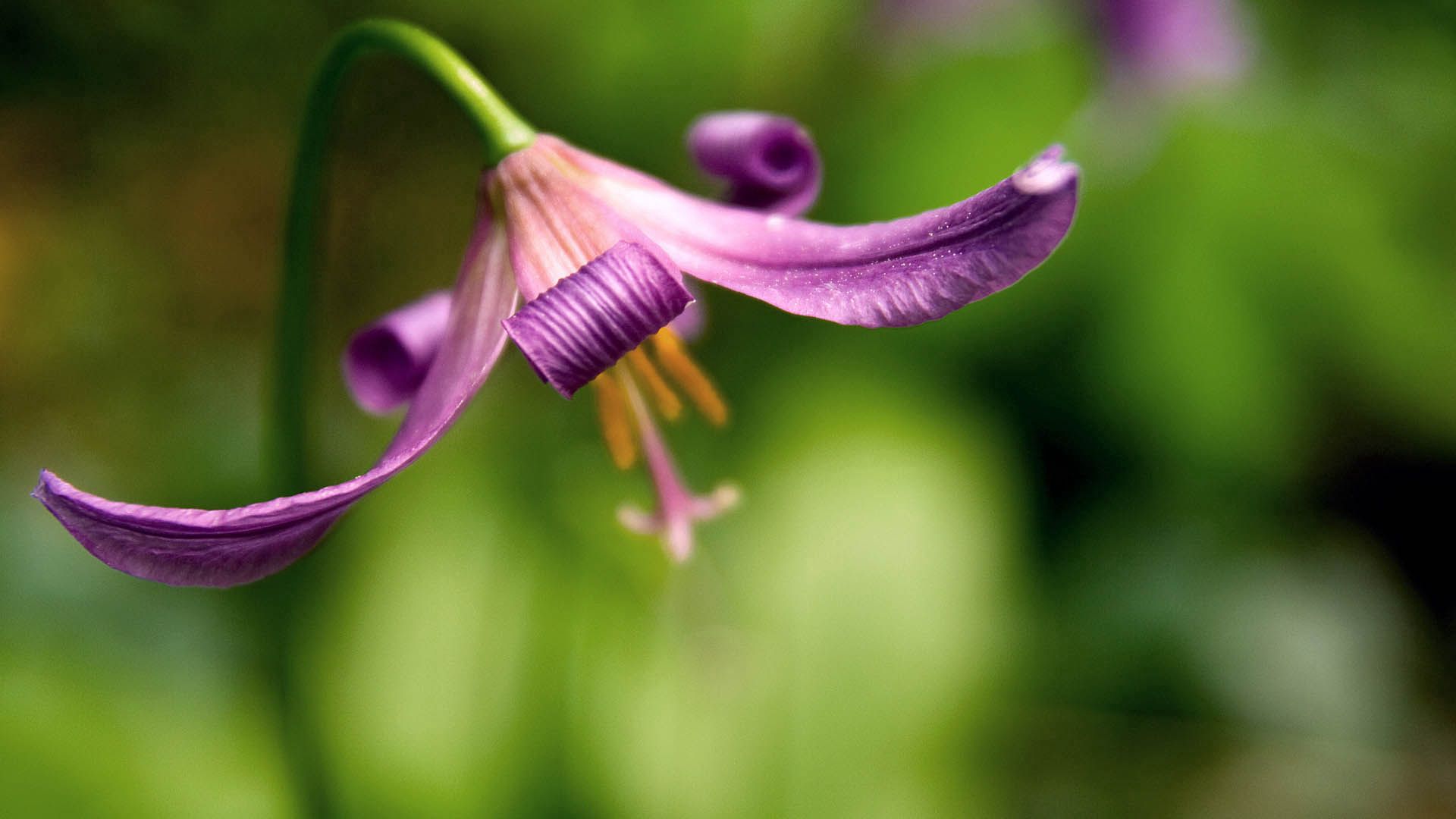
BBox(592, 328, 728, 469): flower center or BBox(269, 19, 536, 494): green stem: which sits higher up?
BBox(269, 19, 536, 494): green stem

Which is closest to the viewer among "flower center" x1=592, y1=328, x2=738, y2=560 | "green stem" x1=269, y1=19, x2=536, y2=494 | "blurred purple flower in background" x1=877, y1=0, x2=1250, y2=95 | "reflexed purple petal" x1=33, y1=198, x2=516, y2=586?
"reflexed purple petal" x1=33, y1=198, x2=516, y2=586

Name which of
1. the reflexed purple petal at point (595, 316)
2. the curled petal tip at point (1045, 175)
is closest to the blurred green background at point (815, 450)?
the reflexed purple petal at point (595, 316)

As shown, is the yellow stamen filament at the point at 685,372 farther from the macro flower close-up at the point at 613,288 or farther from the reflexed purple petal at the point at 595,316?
the reflexed purple petal at the point at 595,316

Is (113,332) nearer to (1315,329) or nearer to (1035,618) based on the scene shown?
(1035,618)

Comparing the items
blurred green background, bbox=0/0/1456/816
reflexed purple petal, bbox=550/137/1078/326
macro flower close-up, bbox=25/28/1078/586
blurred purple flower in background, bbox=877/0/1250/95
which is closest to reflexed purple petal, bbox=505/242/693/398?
macro flower close-up, bbox=25/28/1078/586

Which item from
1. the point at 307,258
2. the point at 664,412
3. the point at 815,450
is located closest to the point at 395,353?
the point at 307,258

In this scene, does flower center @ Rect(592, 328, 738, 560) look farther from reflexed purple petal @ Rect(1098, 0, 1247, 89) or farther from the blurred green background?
reflexed purple petal @ Rect(1098, 0, 1247, 89)

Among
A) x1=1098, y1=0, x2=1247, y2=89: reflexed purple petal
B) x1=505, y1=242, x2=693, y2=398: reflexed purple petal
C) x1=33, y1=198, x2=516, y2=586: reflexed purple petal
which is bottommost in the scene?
x1=33, y1=198, x2=516, y2=586: reflexed purple petal

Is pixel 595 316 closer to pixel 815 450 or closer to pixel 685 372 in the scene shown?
pixel 685 372

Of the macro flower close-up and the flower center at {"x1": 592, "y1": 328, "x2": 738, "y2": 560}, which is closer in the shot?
the macro flower close-up
